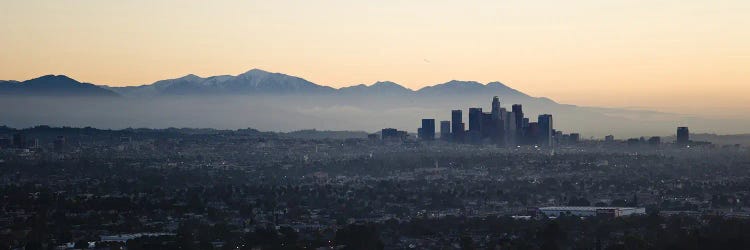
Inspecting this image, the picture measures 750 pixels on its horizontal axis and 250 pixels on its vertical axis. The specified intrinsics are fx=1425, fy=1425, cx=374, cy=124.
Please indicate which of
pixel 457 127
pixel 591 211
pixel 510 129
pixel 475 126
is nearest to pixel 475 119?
pixel 475 126

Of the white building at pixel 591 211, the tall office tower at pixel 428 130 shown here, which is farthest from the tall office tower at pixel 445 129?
the white building at pixel 591 211

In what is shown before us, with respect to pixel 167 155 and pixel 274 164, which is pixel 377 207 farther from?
pixel 167 155

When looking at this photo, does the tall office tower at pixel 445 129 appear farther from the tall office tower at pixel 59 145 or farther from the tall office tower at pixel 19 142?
the tall office tower at pixel 19 142

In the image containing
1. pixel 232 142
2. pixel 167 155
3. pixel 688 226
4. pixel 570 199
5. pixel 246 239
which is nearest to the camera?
pixel 246 239

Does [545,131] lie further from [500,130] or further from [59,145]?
[59,145]

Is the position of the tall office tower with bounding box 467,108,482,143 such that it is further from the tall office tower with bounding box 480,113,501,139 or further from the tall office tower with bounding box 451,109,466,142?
the tall office tower with bounding box 451,109,466,142

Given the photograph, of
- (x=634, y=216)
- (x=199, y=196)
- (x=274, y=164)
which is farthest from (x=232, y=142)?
(x=634, y=216)

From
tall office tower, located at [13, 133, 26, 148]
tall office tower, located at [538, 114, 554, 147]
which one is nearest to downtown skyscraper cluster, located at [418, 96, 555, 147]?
tall office tower, located at [538, 114, 554, 147]
